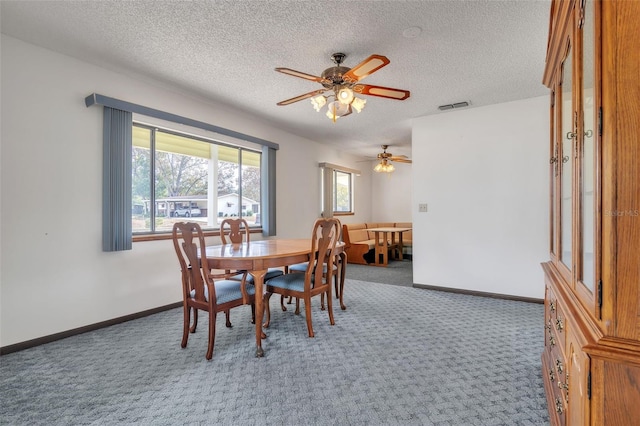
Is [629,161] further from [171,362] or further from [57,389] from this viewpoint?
[57,389]

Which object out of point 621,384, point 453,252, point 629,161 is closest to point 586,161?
point 629,161

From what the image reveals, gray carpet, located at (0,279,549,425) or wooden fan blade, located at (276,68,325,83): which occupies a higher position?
wooden fan blade, located at (276,68,325,83)

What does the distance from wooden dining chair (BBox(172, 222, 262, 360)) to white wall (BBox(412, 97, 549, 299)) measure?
2.88 meters

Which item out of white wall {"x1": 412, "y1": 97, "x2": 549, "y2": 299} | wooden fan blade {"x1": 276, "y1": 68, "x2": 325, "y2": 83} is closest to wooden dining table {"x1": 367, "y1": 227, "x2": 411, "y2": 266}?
white wall {"x1": 412, "y1": 97, "x2": 549, "y2": 299}

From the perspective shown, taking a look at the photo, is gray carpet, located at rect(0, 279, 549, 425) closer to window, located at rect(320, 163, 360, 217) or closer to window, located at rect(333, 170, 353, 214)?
window, located at rect(320, 163, 360, 217)

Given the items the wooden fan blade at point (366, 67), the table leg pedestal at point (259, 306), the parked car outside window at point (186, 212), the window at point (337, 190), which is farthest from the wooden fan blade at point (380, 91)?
the window at point (337, 190)

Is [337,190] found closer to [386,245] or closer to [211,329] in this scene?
[386,245]

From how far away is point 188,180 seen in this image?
3756 mm

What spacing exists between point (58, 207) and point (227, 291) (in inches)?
65.4

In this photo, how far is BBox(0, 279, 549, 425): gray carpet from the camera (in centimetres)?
163

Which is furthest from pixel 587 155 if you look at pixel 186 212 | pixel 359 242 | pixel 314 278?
pixel 359 242

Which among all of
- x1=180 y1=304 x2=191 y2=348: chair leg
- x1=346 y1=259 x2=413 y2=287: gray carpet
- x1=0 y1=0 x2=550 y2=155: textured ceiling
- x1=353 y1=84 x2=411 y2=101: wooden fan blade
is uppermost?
x1=0 y1=0 x2=550 y2=155: textured ceiling

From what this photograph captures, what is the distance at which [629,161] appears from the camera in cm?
73

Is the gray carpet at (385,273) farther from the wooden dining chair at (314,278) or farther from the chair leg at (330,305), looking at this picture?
the wooden dining chair at (314,278)
